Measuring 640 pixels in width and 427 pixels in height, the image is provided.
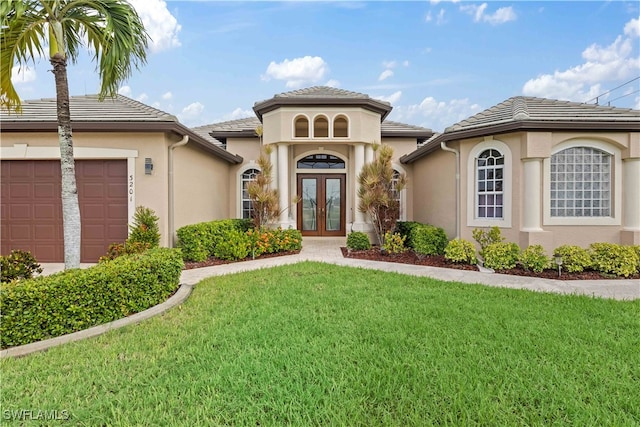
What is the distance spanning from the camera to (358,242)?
36.3ft

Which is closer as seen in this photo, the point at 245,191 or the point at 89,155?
the point at 89,155

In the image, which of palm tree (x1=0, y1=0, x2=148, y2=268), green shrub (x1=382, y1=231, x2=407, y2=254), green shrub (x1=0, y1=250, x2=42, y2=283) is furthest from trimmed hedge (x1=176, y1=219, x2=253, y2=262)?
green shrub (x1=382, y1=231, x2=407, y2=254)

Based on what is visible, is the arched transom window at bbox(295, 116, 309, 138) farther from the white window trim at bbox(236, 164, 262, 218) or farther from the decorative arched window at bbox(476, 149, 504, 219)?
the decorative arched window at bbox(476, 149, 504, 219)

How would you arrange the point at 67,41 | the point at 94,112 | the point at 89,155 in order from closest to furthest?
the point at 67,41 < the point at 89,155 < the point at 94,112

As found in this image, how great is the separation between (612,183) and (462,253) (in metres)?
4.45

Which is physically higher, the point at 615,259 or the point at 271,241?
the point at 271,241

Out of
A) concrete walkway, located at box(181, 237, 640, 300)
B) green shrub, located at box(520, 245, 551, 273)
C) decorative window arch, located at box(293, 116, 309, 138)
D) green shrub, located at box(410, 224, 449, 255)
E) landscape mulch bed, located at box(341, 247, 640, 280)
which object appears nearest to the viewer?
concrete walkway, located at box(181, 237, 640, 300)

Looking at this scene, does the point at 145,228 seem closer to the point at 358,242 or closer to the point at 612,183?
the point at 358,242

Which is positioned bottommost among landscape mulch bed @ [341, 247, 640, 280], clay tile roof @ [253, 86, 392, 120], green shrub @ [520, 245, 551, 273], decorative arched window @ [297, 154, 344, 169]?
landscape mulch bed @ [341, 247, 640, 280]

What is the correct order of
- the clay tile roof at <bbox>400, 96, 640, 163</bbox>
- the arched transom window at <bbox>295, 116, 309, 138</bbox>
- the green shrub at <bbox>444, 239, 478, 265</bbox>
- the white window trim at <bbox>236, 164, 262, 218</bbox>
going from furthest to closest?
1. the white window trim at <bbox>236, 164, 262, 218</bbox>
2. the arched transom window at <bbox>295, 116, 309, 138</bbox>
3. the green shrub at <bbox>444, 239, 478, 265</bbox>
4. the clay tile roof at <bbox>400, 96, 640, 163</bbox>

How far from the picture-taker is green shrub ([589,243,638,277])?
749cm

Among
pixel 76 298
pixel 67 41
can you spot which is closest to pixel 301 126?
pixel 67 41

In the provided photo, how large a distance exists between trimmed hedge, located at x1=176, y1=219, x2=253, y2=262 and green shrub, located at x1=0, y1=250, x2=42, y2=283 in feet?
10.7

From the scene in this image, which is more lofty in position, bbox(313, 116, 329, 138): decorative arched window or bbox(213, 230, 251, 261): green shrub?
bbox(313, 116, 329, 138): decorative arched window
